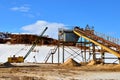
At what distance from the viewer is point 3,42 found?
91.9 meters

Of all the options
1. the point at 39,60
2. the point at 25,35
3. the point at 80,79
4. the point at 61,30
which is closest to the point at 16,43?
the point at 25,35

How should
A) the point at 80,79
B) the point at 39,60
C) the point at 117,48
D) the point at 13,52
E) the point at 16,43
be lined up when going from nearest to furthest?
the point at 80,79, the point at 117,48, the point at 39,60, the point at 13,52, the point at 16,43

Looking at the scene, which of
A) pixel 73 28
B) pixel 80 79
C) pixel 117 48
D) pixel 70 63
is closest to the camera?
pixel 80 79

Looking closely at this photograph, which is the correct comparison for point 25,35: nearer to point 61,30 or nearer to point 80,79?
point 61,30

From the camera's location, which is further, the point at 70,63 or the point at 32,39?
the point at 32,39

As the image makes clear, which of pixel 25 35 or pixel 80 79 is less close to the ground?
pixel 25 35

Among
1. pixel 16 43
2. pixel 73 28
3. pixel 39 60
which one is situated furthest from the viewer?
pixel 16 43

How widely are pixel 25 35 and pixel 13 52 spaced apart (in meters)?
13.9

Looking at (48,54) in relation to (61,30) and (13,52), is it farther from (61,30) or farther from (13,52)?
(61,30)

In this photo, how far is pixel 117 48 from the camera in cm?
4203

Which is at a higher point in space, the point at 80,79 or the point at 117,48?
the point at 117,48

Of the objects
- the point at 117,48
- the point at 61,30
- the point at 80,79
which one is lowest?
the point at 80,79

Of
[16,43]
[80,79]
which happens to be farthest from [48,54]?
[80,79]

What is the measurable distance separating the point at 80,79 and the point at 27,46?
61.1 m
